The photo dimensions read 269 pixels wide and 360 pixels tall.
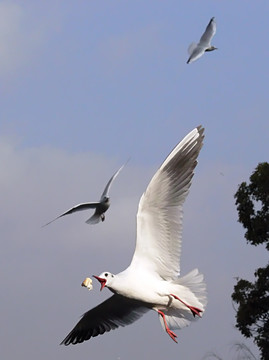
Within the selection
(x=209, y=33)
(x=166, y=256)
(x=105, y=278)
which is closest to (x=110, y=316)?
(x=166, y=256)

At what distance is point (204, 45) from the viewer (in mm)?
12453

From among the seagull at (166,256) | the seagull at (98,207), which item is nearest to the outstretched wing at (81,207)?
the seagull at (98,207)

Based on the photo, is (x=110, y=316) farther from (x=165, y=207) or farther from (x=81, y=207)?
(x=81, y=207)

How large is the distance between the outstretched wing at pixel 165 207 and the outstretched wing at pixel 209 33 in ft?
12.7

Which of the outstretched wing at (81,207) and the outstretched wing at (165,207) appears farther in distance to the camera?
the outstretched wing at (81,207)

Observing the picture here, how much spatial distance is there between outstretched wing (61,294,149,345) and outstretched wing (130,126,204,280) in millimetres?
824

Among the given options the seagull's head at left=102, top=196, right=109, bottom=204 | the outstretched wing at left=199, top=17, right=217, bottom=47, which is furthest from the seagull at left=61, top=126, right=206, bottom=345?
the outstretched wing at left=199, top=17, right=217, bottom=47

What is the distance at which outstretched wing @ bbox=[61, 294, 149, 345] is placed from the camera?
31.9 feet

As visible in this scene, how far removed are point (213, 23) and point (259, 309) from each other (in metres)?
5.37

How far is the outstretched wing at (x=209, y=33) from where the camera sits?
494 inches

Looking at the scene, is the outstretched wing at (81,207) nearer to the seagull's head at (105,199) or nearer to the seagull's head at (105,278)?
the seagull's head at (105,199)

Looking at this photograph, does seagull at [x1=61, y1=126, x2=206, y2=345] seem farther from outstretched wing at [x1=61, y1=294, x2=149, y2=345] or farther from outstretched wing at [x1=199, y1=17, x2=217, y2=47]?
outstretched wing at [x1=199, y1=17, x2=217, y2=47]

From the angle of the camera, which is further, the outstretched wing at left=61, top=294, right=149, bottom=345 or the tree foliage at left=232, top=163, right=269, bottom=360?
the tree foliage at left=232, top=163, right=269, bottom=360

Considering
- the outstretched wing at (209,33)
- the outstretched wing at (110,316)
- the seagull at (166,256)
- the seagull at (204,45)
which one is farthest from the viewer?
the outstretched wing at (209,33)
